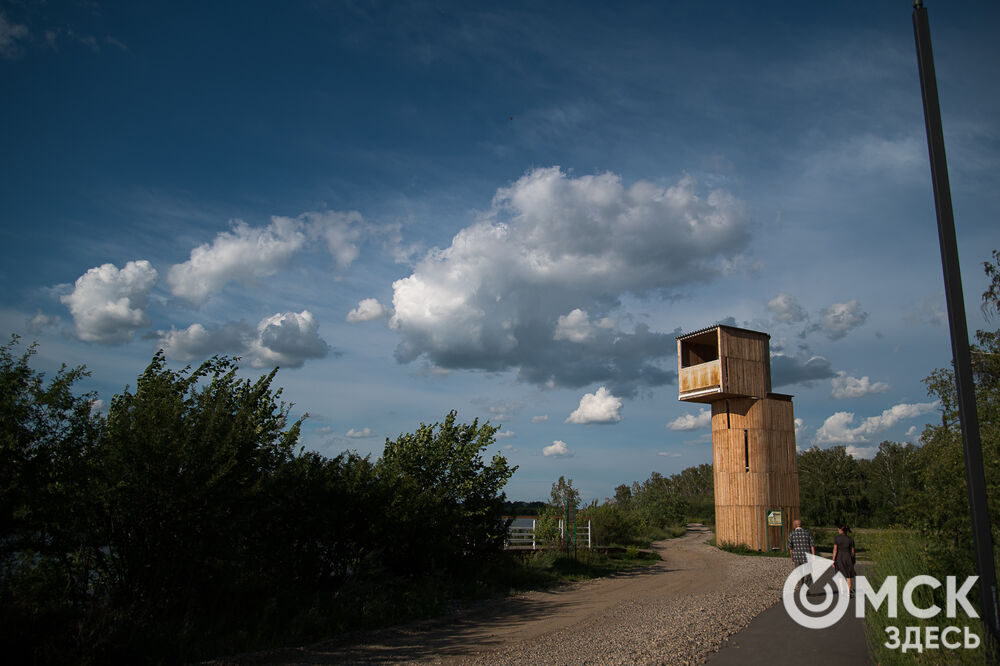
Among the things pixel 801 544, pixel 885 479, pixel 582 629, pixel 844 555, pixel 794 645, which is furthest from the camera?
pixel 885 479

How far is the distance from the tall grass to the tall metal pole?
706 millimetres

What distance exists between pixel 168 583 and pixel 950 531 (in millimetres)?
12038

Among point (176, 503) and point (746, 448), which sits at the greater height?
point (746, 448)

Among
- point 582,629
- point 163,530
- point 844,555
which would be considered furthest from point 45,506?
point 844,555

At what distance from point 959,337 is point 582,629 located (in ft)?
25.2

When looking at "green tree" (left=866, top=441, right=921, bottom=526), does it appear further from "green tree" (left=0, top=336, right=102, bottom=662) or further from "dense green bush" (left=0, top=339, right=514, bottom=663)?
"green tree" (left=0, top=336, right=102, bottom=662)

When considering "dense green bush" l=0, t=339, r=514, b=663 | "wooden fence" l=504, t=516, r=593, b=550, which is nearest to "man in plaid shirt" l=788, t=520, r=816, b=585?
"dense green bush" l=0, t=339, r=514, b=663

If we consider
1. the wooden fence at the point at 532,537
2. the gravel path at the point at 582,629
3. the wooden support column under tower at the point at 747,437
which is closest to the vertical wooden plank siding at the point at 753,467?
the wooden support column under tower at the point at 747,437

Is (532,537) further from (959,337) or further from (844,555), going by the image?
(959,337)

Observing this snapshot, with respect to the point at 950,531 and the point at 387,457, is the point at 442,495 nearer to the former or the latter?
the point at 387,457

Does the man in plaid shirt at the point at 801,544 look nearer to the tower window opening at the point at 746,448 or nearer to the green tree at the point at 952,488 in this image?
the green tree at the point at 952,488

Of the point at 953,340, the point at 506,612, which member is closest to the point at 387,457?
the point at 506,612

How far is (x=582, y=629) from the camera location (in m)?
11.2

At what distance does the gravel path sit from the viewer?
9.01 metres
